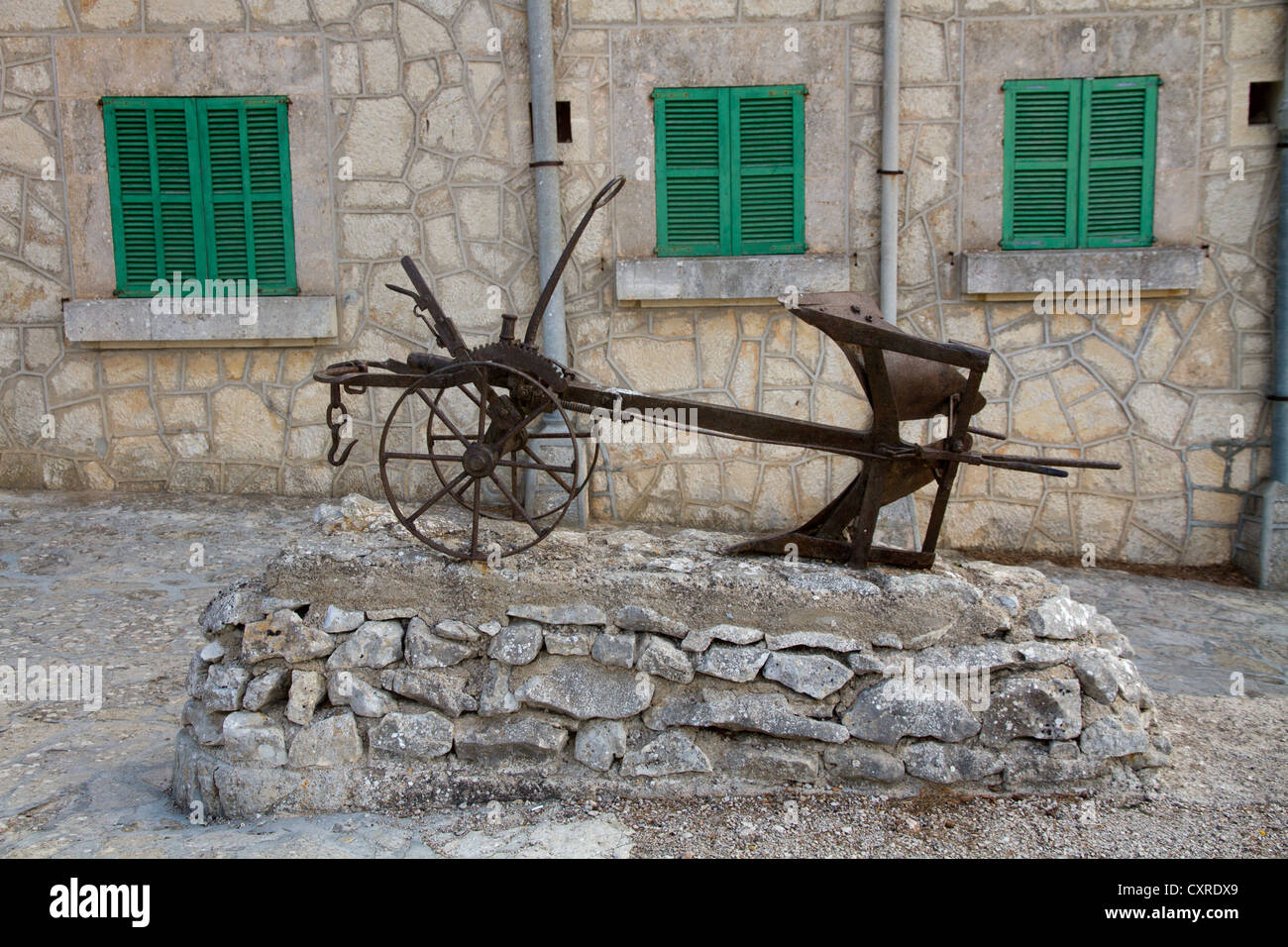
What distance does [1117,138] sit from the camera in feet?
22.0

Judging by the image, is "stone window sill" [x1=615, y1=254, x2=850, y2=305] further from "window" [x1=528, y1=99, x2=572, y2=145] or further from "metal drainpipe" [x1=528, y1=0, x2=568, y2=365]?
"window" [x1=528, y1=99, x2=572, y2=145]

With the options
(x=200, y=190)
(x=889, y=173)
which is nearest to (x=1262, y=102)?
(x=889, y=173)

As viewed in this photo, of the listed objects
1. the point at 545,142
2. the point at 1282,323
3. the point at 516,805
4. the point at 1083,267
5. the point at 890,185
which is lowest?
the point at 516,805

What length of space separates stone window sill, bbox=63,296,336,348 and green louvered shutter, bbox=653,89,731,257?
2199 millimetres

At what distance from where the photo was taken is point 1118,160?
6703mm

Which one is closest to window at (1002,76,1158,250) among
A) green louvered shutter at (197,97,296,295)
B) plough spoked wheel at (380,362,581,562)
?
plough spoked wheel at (380,362,581,562)

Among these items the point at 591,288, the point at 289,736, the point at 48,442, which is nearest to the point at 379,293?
the point at 591,288

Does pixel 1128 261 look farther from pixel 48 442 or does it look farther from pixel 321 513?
pixel 48 442

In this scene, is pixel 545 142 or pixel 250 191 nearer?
pixel 545 142

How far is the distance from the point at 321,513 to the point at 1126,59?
5580mm

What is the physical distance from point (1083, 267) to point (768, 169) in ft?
6.73

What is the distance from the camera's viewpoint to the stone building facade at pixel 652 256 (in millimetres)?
6633

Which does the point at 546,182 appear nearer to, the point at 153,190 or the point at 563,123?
the point at 563,123

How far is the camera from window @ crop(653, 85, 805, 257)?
669 cm
